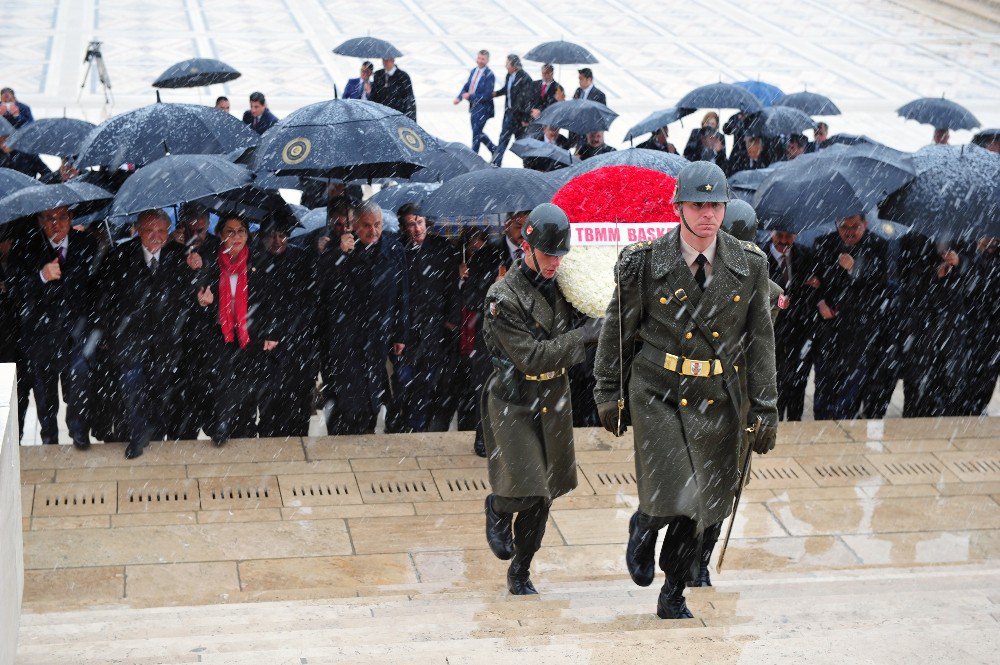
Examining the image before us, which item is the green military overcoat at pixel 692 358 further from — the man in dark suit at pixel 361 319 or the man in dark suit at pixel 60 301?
the man in dark suit at pixel 60 301

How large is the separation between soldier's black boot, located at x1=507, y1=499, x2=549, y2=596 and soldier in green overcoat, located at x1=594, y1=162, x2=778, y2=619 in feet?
2.24

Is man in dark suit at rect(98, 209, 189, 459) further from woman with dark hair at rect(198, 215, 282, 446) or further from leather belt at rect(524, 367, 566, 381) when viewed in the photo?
leather belt at rect(524, 367, 566, 381)

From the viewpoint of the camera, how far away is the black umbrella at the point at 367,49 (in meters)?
16.5

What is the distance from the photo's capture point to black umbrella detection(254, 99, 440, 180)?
8.18 metres

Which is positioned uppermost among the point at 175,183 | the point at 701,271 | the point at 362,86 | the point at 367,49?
the point at 701,271

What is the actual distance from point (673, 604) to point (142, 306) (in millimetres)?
3961

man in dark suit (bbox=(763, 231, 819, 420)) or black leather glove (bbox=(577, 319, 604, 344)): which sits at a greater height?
black leather glove (bbox=(577, 319, 604, 344))

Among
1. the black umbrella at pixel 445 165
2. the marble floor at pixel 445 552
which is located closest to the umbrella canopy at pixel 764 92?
the black umbrella at pixel 445 165

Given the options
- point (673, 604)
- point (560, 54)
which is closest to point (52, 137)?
point (673, 604)

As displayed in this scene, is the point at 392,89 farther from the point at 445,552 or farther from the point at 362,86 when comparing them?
the point at 445,552

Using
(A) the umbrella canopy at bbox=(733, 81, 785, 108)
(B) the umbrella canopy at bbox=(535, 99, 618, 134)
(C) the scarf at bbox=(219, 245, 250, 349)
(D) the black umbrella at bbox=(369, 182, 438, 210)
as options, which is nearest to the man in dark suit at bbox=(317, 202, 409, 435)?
(C) the scarf at bbox=(219, 245, 250, 349)

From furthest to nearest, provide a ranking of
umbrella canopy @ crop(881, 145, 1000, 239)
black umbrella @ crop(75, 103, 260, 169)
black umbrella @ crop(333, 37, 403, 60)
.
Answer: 1. black umbrella @ crop(333, 37, 403, 60)
2. black umbrella @ crop(75, 103, 260, 169)
3. umbrella canopy @ crop(881, 145, 1000, 239)

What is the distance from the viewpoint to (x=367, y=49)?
54.3ft

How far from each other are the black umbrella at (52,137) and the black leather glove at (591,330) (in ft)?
19.7
